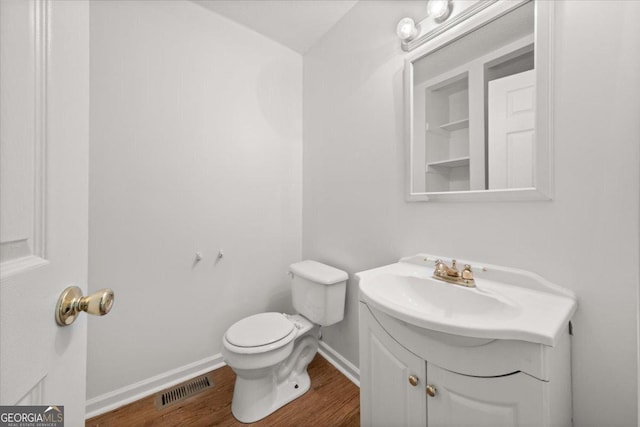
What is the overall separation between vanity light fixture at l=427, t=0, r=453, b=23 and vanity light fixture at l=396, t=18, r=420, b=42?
9 cm

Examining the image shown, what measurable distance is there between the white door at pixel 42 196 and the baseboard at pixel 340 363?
A: 138cm

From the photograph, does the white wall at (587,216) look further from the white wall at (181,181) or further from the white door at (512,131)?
the white wall at (181,181)

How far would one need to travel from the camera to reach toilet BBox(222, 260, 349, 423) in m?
1.21

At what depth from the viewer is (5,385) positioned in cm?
29

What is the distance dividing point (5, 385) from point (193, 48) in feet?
5.75

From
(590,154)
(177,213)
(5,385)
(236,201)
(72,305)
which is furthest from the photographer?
(236,201)

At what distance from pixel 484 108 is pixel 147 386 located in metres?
2.18

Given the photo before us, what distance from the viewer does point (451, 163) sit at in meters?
1.08

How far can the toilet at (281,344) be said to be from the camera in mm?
1212

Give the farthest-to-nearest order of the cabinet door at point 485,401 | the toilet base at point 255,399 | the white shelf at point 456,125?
the toilet base at point 255,399, the white shelf at point 456,125, the cabinet door at point 485,401

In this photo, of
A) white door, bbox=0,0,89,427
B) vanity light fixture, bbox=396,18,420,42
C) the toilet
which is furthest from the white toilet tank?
vanity light fixture, bbox=396,18,420,42

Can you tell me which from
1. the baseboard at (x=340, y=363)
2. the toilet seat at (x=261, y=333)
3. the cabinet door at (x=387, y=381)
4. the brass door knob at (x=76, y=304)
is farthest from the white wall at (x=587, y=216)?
the brass door knob at (x=76, y=304)

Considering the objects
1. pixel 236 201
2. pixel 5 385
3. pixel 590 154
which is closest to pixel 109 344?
pixel 236 201

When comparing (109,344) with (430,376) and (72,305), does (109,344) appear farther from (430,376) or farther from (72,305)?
(430,376)
